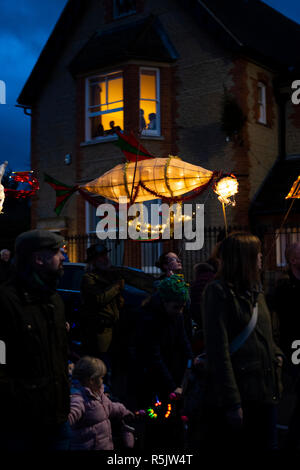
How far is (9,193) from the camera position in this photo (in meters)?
9.54

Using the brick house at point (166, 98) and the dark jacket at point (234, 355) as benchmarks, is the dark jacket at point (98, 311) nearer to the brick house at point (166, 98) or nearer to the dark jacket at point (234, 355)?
the dark jacket at point (234, 355)

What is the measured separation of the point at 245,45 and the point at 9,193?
9.25 metres

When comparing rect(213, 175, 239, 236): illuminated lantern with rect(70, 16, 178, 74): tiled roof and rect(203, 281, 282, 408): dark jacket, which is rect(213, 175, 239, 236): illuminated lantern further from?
rect(70, 16, 178, 74): tiled roof

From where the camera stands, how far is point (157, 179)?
30.1 ft

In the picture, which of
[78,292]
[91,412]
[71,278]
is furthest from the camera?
[71,278]

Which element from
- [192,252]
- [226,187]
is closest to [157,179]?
[226,187]

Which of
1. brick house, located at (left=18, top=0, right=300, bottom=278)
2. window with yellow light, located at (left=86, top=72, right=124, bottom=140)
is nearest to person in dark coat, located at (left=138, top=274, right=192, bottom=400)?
brick house, located at (left=18, top=0, right=300, bottom=278)

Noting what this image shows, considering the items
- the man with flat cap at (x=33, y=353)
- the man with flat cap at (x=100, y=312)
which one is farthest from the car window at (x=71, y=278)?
the man with flat cap at (x=33, y=353)

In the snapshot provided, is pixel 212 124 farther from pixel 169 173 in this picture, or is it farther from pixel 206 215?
pixel 169 173

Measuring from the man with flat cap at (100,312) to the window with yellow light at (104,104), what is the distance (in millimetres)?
11932

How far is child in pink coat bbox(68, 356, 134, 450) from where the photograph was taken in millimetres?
3943

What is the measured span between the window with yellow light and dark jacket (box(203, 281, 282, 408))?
14767 mm

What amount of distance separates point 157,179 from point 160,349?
5.01 m

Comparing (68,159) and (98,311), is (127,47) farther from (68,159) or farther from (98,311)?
(98,311)
